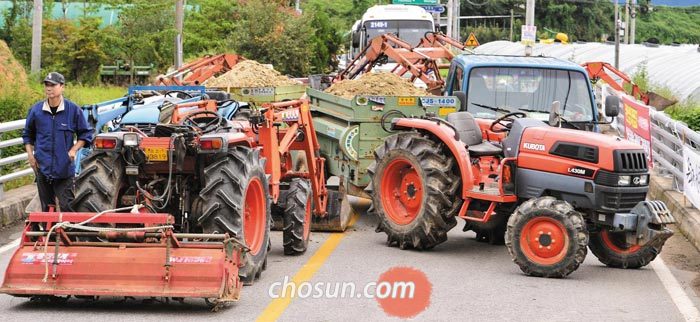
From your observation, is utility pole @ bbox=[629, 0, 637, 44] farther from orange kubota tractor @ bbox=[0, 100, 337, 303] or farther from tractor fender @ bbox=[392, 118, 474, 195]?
orange kubota tractor @ bbox=[0, 100, 337, 303]

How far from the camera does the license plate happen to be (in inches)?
408

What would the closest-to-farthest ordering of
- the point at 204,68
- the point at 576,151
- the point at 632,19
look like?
1. the point at 576,151
2. the point at 204,68
3. the point at 632,19

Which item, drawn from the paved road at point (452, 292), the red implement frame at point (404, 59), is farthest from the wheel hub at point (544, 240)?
the red implement frame at point (404, 59)

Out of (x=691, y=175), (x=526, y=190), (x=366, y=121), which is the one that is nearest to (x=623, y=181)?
(x=526, y=190)

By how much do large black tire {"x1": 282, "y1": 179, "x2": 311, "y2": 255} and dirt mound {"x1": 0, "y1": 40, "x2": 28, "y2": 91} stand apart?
1201 centimetres

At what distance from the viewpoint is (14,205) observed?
1547 centimetres

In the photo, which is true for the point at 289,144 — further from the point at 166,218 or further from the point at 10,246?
the point at 166,218

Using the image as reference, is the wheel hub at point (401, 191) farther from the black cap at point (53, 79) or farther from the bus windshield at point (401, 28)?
the bus windshield at point (401, 28)

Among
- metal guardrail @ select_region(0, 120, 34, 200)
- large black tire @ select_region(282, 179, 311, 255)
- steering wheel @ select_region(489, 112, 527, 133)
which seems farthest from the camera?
metal guardrail @ select_region(0, 120, 34, 200)

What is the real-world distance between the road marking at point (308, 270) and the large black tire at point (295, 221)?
0.22m

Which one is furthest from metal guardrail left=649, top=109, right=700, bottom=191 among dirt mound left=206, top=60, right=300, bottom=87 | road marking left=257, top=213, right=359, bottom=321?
dirt mound left=206, top=60, right=300, bottom=87

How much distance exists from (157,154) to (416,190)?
438 centimetres

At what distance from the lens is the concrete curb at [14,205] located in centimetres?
1512

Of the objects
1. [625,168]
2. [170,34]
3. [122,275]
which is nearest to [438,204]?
[625,168]
